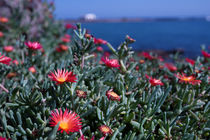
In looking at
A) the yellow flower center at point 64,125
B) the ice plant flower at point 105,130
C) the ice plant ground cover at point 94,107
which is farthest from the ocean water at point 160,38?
the yellow flower center at point 64,125

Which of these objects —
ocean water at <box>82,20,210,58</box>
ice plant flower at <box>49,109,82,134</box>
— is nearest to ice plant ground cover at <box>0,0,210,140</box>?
ice plant flower at <box>49,109,82,134</box>

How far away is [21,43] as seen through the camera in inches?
70.7

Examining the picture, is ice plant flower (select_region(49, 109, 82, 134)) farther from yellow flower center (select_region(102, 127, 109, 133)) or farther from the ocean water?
the ocean water

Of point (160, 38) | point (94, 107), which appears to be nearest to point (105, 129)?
point (94, 107)

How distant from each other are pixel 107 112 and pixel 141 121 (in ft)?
0.61

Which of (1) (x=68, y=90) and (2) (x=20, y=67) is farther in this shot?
(2) (x=20, y=67)

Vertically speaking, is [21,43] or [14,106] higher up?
[21,43]

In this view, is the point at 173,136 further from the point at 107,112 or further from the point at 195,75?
the point at 195,75

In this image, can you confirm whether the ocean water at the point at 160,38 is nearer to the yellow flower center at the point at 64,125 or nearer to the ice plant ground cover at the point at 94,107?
the ice plant ground cover at the point at 94,107

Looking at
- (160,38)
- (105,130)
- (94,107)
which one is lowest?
(160,38)

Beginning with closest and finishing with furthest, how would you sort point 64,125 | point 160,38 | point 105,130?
point 64,125, point 105,130, point 160,38

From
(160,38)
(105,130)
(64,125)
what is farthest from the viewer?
(160,38)

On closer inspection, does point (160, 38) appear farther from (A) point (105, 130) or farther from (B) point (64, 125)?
(B) point (64, 125)

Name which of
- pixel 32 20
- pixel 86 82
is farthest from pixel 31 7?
pixel 86 82
